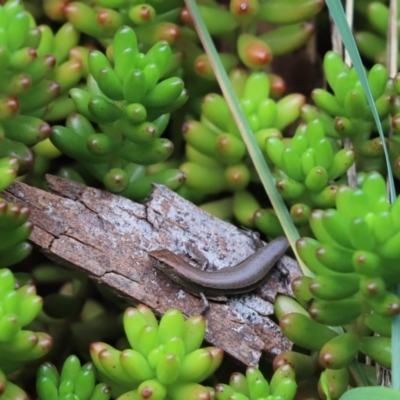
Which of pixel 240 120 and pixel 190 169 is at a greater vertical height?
pixel 240 120

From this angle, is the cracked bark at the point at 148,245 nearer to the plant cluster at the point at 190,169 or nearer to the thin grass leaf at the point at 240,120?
the plant cluster at the point at 190,169

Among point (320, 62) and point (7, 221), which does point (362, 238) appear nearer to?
point (7, 221)

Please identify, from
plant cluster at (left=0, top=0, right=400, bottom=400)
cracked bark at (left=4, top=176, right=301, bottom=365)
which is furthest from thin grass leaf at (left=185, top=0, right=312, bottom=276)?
cracked bark at (left=4, top=176, right=301, bottom=365)

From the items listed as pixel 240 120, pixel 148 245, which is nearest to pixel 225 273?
pixel 148 245

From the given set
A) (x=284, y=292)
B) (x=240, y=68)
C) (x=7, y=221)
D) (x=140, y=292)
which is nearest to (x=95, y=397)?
(x=140, y=292)

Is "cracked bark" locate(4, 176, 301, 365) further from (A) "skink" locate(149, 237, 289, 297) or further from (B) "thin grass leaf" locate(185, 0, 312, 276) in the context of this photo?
(B) "thin grass leaf" locate(185, 0, 312, 276)

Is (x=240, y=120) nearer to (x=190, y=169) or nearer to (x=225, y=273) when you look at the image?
(x=190, y=169)
